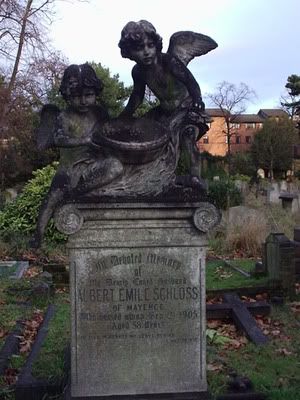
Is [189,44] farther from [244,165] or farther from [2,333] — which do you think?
[244,165]

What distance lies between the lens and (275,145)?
56.4 meters

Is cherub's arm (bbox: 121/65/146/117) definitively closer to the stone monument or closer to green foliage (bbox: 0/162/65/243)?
the stone monument

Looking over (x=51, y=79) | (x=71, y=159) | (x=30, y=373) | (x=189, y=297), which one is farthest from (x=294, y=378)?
(x=51, y=79)

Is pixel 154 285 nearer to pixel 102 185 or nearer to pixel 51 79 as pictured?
pixel 102 185

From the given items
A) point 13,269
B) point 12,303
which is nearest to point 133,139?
point 12,303

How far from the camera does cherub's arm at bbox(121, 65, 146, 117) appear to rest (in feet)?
17.8

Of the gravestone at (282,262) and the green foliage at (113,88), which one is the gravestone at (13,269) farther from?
the green foliage at (113,88)

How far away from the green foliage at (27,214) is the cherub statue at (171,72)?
10.5m

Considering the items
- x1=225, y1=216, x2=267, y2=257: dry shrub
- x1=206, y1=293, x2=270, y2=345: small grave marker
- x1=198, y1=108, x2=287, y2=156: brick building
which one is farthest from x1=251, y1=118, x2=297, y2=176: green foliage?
x1=206, y1=293, x2=270, y2=345: small grave marker

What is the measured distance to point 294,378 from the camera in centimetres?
594

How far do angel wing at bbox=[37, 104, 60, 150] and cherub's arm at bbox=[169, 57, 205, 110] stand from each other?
109cm

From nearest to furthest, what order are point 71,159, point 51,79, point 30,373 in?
1. point 71,159
2. point 30,373
3. point 51,79

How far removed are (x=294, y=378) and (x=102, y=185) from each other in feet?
9.20

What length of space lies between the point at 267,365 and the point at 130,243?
93.4 inches
